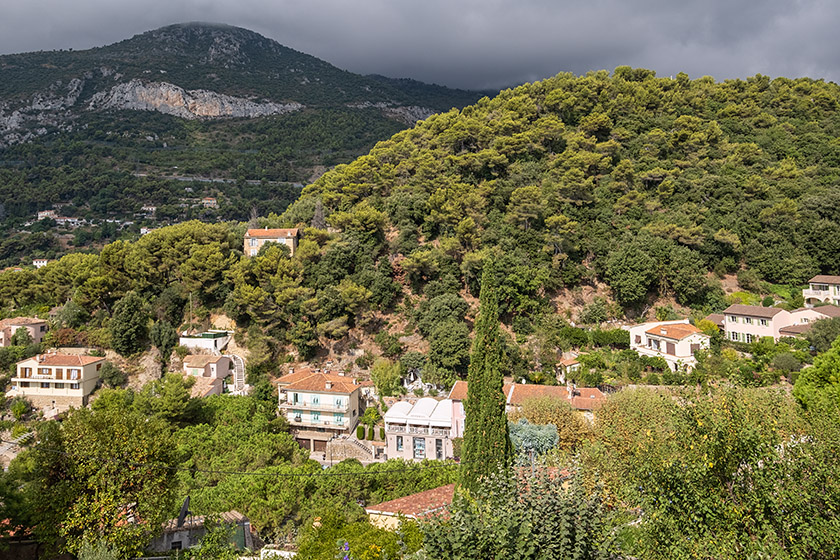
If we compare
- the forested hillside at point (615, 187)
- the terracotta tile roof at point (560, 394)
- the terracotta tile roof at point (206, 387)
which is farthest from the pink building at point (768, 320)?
the terracotta tile roof at point (206, 387)

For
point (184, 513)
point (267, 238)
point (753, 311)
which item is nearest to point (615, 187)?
point (753, 311)

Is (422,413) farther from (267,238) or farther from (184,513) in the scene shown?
(267,238)

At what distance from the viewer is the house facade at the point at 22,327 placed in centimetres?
2945

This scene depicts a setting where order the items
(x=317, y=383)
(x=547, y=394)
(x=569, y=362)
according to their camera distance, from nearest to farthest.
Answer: (x=547, y=394) < (x=317, y=383) < (x=569, y=362)

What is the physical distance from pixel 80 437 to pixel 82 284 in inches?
970

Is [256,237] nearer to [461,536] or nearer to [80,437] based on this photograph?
[80,437]

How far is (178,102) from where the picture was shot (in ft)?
320

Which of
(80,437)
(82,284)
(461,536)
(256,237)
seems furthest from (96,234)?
(461,536)

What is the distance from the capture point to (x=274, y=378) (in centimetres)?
2831

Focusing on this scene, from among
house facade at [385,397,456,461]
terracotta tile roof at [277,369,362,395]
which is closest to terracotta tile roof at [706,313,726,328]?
house facade at [385,397,456,461]

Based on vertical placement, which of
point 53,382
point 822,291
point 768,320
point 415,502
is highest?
point 822,291

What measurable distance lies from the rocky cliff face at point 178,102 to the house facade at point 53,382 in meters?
83.9

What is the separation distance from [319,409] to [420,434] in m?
5.94

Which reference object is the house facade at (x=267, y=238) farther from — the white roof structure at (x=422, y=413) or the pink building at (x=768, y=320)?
the pink building at (x=768, y=320)
